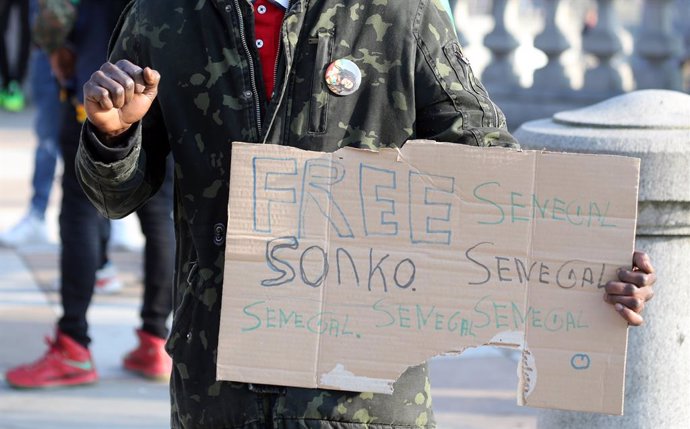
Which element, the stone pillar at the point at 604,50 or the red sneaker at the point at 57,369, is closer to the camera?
the red sneaker at the point at 57,369

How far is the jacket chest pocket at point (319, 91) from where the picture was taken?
2.49m

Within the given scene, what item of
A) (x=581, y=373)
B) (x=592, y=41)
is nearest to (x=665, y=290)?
(x=581, y=373)

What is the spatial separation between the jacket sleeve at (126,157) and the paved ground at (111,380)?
90.8 inches

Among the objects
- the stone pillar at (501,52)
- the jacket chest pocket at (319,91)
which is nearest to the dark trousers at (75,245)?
the jacket chest pocket at (319,91)

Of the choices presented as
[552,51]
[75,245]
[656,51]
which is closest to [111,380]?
[75,245]

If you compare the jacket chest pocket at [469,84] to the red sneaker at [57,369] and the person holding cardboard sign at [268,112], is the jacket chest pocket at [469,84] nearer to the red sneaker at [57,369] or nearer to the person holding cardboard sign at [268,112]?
the person holding cardboard sign at [268,112]

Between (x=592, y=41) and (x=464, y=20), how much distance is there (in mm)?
1651

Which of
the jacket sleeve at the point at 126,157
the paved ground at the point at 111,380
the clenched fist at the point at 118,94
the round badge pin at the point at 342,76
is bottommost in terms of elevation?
the paved ground at the point at 111,380

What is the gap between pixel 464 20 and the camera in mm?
11758

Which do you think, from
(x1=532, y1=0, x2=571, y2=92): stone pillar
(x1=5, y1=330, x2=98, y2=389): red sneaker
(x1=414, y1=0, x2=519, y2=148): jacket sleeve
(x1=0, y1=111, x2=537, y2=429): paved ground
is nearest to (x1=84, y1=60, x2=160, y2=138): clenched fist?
(x1=414, y1=0, x2=519, y2=148): jacket sleeve

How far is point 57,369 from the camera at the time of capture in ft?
16.9

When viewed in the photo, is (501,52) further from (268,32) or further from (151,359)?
(268,32)

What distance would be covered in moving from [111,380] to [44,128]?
10.1ft

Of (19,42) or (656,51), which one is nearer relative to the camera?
(19,42)
